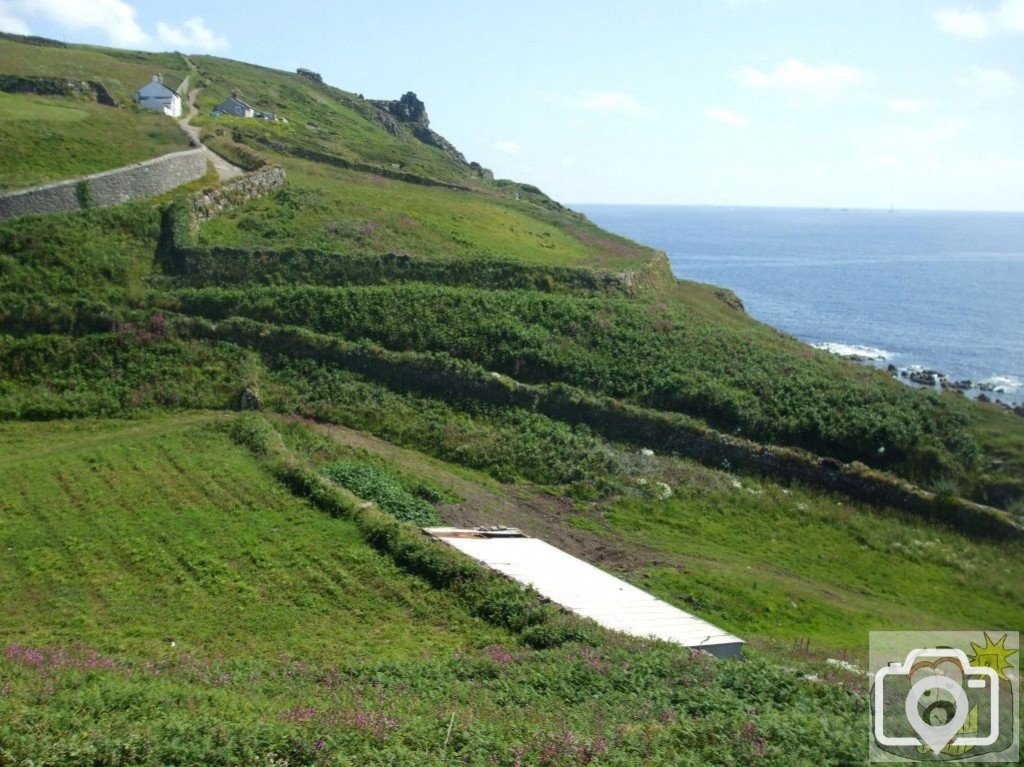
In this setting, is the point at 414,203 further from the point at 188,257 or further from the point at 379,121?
the point at 379,121

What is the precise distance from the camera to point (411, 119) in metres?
145

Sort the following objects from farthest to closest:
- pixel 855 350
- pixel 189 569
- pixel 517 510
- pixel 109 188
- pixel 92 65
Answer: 1. pixel 92 65
2. pixel 855 350
3. pixel 109 188
4. pixel 517 510
5. pixel 189 569

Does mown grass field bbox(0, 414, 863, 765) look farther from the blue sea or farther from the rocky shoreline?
the blue sea

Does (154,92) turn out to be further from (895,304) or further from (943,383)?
(895,304)

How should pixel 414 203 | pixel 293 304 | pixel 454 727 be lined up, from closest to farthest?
pixel 454 727
pixel 293 304
pixel 414 203

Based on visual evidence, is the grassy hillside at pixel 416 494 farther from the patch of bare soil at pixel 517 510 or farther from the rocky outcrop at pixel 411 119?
the rocky outcrop at pixel 411 119

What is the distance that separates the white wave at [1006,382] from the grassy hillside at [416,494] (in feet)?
98.5

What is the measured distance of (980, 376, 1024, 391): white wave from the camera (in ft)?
229

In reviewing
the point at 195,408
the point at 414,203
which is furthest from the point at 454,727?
the point at 414,203

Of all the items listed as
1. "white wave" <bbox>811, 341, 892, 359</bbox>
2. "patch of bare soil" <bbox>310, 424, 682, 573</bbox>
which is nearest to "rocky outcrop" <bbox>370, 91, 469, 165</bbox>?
"white wave" <bbox>811, 341, 892, 359</bbox>

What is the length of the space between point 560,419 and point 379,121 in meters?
99.9

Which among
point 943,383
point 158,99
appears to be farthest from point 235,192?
point 943,383

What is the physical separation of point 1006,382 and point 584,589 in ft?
212

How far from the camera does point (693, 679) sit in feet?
51.7
